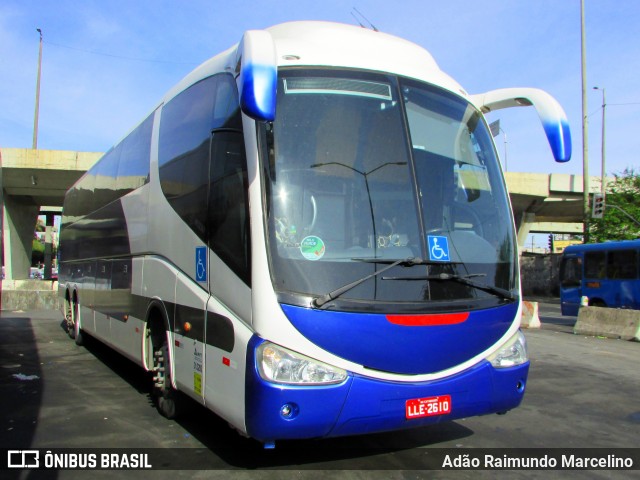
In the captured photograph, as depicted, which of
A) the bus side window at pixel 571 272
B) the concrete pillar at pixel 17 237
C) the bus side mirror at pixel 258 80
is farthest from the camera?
the concrete pillar at pixel 17 237

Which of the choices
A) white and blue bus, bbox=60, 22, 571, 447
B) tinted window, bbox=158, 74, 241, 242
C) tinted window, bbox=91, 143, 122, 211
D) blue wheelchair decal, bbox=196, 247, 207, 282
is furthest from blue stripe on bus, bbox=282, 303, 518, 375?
tinted window, bbox=91, 143, 122, 211

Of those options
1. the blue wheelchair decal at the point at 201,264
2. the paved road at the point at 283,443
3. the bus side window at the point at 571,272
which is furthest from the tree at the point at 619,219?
the blue wheelchair decal at the point at 201,264

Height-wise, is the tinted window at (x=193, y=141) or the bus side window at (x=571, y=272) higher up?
the tinted window at (x=193, y=141)

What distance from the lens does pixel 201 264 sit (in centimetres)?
461

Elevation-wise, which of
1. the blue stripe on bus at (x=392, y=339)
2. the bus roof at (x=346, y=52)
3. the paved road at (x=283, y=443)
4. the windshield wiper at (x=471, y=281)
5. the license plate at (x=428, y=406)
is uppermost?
the bus roof at (x=346, y=52)

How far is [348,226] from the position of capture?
3947mm

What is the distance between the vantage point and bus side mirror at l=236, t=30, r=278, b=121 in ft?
11.3

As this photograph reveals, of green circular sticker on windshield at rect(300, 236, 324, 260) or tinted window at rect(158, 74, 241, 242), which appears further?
tinted window at rect(158, 74, 241, 242)

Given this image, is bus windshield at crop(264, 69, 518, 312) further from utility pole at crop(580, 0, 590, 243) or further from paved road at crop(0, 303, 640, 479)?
utility pole at crop(580, 0, 590, 243)

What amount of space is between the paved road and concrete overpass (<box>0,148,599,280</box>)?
25.4 meters

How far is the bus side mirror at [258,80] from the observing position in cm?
346

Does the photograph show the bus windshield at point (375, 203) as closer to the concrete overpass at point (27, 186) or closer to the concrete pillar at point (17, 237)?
the concrete overpass at point (27, 186)

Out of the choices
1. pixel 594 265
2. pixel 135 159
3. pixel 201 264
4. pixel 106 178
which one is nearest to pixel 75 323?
pixel 106 178

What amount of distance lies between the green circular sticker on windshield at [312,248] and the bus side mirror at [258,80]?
2.87 feet
